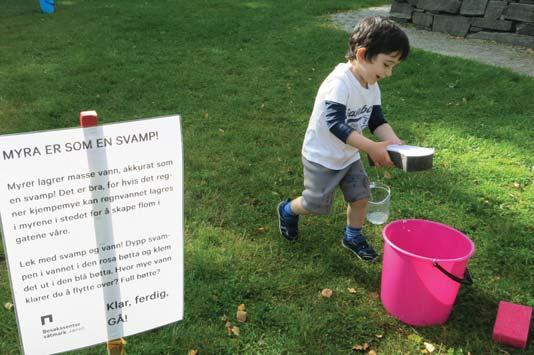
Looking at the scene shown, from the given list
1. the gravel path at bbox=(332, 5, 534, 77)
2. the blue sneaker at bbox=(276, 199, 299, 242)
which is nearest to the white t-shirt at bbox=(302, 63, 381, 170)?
the blue sneaker at bbox=(276, 199, 299, 242)

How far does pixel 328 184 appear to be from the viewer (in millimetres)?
2947

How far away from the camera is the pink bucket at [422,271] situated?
7.94 feet

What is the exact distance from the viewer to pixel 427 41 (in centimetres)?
809

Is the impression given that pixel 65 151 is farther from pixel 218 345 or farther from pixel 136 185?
pixel 218 345

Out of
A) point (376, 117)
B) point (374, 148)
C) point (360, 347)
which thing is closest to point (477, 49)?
point (376, 117)

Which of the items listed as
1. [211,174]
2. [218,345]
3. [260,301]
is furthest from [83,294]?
[211,174]

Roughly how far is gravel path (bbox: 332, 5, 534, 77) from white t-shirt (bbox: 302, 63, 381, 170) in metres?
4.37

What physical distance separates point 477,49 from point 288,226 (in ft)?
18.5

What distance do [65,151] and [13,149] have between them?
0.45 ft

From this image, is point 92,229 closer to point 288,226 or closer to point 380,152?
point 380,152

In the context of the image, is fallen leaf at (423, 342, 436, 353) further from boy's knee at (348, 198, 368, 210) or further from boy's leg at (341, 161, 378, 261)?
boy's knee at (348, 198, 368, 210)

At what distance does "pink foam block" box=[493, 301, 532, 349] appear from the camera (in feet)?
8.10

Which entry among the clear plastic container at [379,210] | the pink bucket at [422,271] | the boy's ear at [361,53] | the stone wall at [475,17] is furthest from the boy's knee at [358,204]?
the stone wall at [475,17]

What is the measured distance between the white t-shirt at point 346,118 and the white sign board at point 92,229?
123cm
